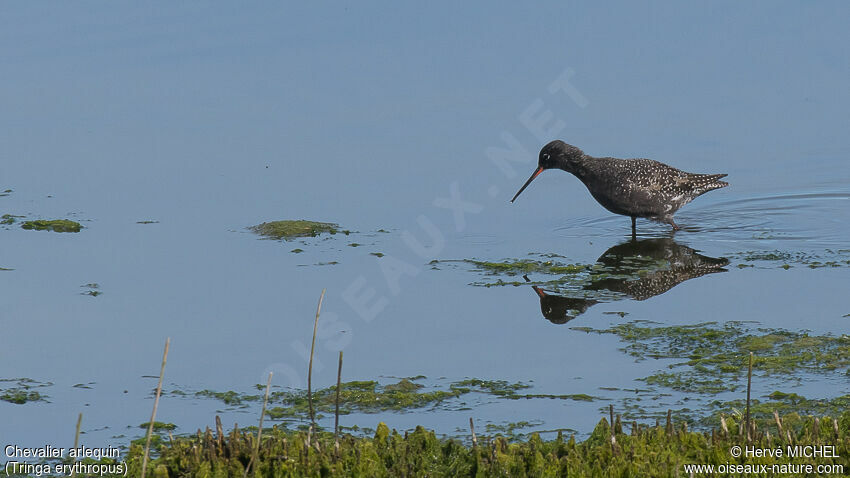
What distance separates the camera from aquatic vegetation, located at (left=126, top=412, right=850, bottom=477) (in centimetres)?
636

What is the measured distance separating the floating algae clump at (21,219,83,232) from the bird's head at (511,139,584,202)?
4.41 m

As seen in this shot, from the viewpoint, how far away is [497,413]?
802 cm

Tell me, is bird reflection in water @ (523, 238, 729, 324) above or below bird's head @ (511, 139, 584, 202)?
below

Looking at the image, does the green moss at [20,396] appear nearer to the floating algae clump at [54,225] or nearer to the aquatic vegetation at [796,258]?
the floating algae clump at [54,225]

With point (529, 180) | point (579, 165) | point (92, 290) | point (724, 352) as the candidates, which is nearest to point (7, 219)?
point (92, 290)

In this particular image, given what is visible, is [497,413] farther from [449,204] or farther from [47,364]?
[449,204]

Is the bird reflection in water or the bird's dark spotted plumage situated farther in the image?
the bird's dark spotted plumage

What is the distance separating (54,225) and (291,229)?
2.26 meters

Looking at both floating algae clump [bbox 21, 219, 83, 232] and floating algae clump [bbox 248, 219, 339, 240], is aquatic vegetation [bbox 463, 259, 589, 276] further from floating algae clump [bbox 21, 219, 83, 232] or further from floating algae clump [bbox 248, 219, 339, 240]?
floating algae clump [bbox 21, 219, 83, 232]

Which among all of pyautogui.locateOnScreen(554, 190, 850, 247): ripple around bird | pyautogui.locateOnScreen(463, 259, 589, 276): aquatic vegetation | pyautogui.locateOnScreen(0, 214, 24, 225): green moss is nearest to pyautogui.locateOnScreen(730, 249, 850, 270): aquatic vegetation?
pyautogui.locateOnScreen(554, 190, 850, 247): ripple around bird

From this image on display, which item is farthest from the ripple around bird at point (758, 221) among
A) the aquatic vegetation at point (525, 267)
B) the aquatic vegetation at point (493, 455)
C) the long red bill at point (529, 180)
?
the aquatic vegetation at point (493, 455)

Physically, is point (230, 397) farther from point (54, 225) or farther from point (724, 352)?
point (54, 225)

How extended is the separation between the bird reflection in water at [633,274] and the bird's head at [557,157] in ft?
4.04

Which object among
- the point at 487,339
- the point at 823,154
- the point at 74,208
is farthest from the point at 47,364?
the point at 823,154
